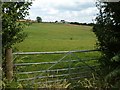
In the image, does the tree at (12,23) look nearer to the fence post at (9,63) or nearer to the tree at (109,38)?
the fence post at (9,63)

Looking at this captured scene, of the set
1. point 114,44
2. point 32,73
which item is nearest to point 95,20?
point 114,44

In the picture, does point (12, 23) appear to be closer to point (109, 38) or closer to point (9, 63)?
point (9, 63)

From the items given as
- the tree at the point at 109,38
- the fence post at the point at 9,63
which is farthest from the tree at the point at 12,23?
the tree at the point at 109,38

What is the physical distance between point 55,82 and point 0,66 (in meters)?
2.10

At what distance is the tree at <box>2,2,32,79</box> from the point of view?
939 centimetres

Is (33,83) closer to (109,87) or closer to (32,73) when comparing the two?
(32,73)

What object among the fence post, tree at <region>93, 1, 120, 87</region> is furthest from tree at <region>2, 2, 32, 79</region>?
tree at <region>93, 1, 120, 87</region>

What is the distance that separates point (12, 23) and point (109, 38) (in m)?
3.19

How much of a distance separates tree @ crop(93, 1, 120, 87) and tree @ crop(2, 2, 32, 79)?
268cm

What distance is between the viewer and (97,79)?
36.6 ft

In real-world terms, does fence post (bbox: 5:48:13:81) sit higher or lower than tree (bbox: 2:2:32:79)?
lower

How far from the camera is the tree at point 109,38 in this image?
10.5 m

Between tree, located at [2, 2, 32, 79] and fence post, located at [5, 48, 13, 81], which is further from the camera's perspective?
fence post, located at [5, 48, 13, 81]

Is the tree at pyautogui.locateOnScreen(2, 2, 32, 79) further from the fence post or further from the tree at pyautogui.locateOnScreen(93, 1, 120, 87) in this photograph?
the tree at pyautogui.locateOnScreen(93, 1, 120, 87)
